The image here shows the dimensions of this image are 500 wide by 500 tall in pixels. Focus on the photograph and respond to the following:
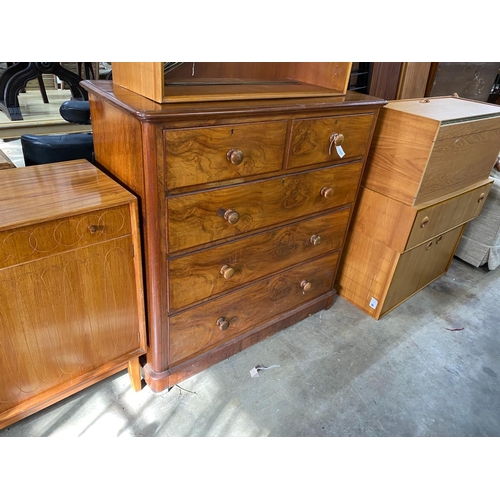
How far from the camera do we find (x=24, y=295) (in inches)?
41.4

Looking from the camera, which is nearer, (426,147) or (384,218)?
(426,147)

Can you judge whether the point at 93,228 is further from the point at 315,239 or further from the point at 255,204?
the point at 315,239

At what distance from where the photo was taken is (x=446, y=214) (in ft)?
6.56

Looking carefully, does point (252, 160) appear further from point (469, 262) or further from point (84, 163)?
point (469, 262)

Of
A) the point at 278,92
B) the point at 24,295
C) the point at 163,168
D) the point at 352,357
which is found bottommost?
the point at 352,357

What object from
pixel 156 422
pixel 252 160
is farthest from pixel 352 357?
pixel 252 160

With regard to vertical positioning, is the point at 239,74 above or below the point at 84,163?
above

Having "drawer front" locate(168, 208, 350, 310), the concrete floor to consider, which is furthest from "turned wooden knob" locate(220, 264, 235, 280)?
the concrete floor

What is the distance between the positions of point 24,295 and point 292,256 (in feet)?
3.42

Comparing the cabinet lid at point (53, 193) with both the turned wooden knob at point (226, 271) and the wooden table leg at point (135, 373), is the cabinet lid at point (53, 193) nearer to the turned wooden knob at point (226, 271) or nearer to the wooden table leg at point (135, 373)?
the turned wooden knob at point (226, 271)

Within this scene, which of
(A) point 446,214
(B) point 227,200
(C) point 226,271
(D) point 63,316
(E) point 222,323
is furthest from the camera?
(A) point 446,214

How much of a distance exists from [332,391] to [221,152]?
3.72ft

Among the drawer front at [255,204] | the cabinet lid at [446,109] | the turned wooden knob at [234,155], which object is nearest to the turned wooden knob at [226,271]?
the drawer front at [255,204]

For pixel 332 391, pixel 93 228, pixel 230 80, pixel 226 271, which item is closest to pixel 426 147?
pixel 230 80
